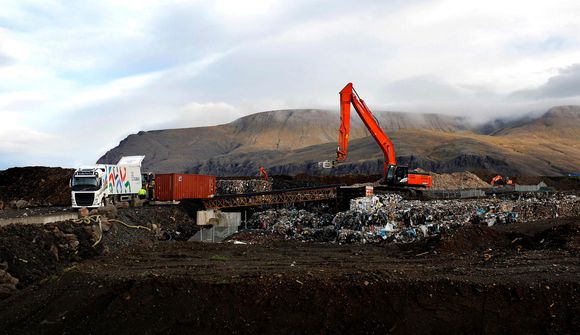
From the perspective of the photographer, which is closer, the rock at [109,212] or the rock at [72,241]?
the rock at [72,241]

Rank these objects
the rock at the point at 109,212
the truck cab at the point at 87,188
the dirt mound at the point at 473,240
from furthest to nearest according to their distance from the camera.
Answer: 1. the truck cab at the point at 87,188
2. the rock at the point at 109,212
3. the dirt mound at the point at 473,240

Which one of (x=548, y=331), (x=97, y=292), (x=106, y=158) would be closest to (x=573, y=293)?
(x=548, y=331)

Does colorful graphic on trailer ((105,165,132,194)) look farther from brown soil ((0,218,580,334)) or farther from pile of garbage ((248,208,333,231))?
brown soil ((0,218,580,334))

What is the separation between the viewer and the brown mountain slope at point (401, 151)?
109562 millimetres

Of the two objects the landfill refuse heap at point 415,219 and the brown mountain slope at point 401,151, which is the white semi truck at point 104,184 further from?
the brown mountain slope at point 401,151

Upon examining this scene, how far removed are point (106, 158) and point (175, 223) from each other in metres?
171

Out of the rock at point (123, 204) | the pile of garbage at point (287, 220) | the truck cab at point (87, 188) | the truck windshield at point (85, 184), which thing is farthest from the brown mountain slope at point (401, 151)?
the truck windshield at point (85, 184)

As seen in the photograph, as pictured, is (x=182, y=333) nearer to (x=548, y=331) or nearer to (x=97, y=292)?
(x=97, y=292)

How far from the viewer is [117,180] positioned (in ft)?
97.7

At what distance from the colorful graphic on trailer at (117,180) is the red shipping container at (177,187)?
202 centimetres

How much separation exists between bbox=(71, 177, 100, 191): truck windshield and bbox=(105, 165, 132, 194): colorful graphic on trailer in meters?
1.54

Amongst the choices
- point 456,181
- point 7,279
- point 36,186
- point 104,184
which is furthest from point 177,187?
point 456,181

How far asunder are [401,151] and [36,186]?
299 ft

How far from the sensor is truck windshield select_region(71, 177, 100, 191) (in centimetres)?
2606
